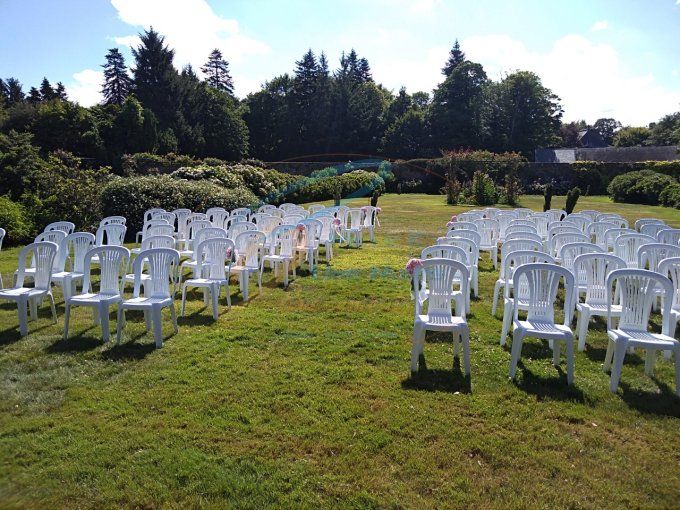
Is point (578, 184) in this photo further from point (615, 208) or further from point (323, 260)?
point (323, 260)

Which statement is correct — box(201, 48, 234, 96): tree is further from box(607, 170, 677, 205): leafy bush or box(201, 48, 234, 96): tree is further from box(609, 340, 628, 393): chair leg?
box(609, 340, 628, 393): chair leg

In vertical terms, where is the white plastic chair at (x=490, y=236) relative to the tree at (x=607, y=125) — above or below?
below

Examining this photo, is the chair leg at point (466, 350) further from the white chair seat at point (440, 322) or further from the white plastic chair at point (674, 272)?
the white plastic chair at point (674, 272)

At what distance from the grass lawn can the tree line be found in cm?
3407

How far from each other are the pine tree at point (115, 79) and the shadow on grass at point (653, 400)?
52866 mm

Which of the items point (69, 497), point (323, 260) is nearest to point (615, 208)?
point (323, 260)

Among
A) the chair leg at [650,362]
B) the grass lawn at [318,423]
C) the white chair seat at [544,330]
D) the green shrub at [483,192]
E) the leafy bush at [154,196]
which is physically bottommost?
the grass lawn at [318,423]

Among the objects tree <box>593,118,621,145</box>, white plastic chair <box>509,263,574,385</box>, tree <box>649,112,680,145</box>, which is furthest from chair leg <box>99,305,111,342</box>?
tree <box>593,118,621,145</box>

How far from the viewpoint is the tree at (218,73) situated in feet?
196

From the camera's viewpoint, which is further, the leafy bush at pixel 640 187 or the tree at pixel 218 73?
the tree at pixel 218 73

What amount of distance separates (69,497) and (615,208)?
25167 millimetres

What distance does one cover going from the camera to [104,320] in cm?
532

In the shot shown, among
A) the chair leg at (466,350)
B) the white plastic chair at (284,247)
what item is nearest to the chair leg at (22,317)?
the white plastic chair at (284,247)

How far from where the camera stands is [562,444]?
11.5 feet
